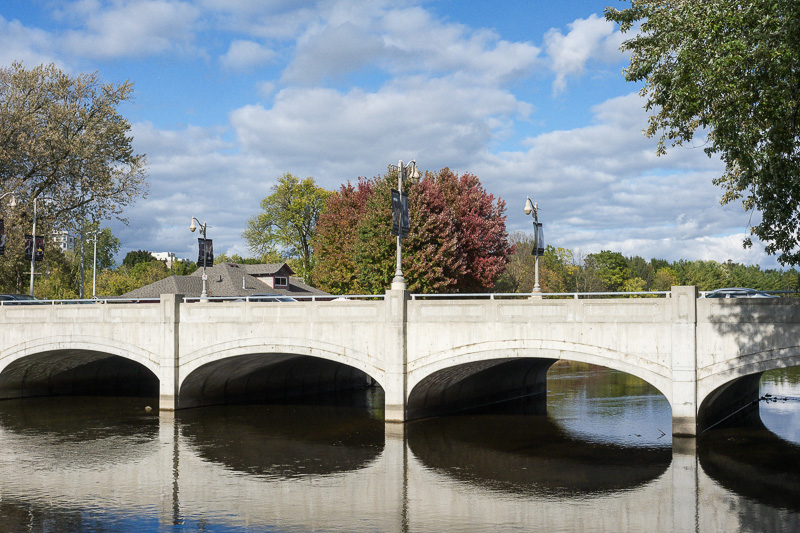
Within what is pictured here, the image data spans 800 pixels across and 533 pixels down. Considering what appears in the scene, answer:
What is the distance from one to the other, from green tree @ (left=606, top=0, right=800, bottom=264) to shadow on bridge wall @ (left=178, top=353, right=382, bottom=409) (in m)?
22.2

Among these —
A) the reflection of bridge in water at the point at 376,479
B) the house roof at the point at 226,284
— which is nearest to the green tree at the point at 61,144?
the house roof at the point at 226,284

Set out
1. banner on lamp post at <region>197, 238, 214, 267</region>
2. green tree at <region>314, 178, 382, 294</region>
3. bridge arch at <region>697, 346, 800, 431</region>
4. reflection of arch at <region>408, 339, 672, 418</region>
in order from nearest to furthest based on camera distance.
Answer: bridge arch at <region>697, 346, 800, 431</region>, reflection of arch at <region>408, 339, 672, 418</region>, banner on lamp post at <region>197, 238, 214, 267</region>, green tree at <region>314, 178, 382, 294</region>

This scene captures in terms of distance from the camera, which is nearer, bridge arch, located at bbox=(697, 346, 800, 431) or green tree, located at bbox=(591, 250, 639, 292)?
bridge arch, located at bbox=(697, 346, 800, 431)

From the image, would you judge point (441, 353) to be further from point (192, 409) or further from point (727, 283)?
point (727, 283)

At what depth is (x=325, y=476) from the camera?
2183cm

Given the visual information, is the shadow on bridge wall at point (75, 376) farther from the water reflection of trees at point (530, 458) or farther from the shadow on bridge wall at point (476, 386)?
the water reflection of trees at point (530, 458)

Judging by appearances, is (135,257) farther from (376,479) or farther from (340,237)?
(376,479)

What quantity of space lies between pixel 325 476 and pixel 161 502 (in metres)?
4.92

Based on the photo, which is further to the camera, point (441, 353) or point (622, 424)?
point (622, 424)

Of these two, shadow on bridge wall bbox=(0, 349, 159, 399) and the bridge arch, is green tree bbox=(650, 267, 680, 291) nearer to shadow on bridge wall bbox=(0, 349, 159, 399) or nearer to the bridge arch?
shadow on bridge wall bbox=(0, 349, 159, 399)

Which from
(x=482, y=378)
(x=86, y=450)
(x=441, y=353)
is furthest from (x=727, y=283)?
(x=86, y=450)

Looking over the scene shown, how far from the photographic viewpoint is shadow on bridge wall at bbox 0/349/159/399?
128ft

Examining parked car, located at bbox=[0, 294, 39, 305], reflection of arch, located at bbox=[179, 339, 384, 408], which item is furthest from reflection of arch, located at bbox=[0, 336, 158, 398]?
parked car, located at bbox=[0, 294, 39, 305]

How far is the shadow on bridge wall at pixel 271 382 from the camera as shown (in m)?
34.5
